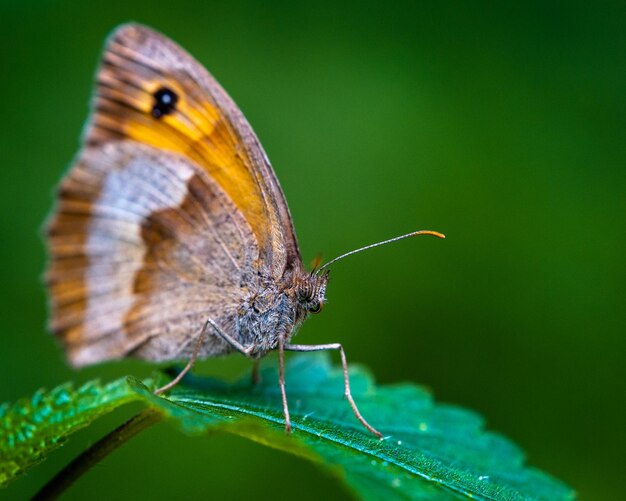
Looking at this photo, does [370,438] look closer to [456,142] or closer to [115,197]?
[115,197]

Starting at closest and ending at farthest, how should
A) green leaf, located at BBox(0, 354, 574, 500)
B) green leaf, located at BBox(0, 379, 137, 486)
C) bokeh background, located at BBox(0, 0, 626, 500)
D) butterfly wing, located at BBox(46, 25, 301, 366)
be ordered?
green leaf, located at BBox(0, 354, 574, 500) → green leaf, located at BBox(0, 379, 137, 486) → butterfly wing, located at BBox(46, 25, 301, 366) → bokeh background, located at BBox(0, 0, 626, 500)

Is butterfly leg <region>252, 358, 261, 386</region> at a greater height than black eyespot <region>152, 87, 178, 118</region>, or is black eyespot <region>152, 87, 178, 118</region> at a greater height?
black eyespot <region>152, 87, 178, 118</region>

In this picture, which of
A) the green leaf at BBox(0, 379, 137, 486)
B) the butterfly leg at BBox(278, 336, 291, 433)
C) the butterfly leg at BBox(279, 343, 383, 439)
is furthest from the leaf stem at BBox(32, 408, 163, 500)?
the butterfly leg at BBox(279, 343, 383, 439)

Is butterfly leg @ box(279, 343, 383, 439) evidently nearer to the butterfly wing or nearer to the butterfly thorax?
the butterfly thorax

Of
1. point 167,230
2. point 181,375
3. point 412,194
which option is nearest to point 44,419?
point 181,375

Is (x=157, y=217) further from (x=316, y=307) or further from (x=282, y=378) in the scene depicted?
(x=282, y=378)

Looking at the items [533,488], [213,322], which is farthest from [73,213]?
[533,488]

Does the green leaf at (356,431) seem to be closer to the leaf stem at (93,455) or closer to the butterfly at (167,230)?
the leaf stem at (93,455)
